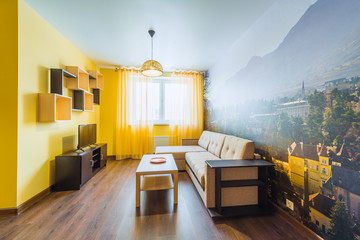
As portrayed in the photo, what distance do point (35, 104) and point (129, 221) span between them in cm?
204

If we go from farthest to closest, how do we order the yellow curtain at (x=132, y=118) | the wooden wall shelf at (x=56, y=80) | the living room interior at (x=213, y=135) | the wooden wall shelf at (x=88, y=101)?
the yellow curtain at (x=132, y=118)
the wooden wall shelf at (x=88, y=101)
the wooden wall shelf at (x=56, y=80)
the living room interior at (x=213, y=135)

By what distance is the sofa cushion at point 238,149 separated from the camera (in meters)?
2.00

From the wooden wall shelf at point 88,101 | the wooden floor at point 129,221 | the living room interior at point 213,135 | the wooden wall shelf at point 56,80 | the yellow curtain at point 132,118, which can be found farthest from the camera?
the yellow curtain at point 132,118

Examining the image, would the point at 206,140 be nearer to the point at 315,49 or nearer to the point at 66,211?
the point at 315,49

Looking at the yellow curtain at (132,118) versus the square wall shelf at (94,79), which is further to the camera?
the yellow curtain at (132,118)

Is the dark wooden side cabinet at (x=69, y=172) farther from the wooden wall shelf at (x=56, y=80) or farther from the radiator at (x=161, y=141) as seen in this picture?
the radiator at (x=161, y=141)

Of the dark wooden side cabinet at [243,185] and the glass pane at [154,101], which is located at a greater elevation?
the glass pane at [154,101]

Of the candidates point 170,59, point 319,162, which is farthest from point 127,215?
point 170,59

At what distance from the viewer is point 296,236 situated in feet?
4.60

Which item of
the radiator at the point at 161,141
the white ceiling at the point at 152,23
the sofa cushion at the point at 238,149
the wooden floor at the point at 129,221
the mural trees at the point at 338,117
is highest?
the white ceiling at the point at 152,23

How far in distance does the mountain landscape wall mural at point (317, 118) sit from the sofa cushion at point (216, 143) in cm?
78

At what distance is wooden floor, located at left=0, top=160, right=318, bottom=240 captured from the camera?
143 centimetres

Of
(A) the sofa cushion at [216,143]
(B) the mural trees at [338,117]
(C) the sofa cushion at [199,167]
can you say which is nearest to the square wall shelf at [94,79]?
(C) the sofa cushion at [199,167]

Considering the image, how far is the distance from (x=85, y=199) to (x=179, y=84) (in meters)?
3.42
